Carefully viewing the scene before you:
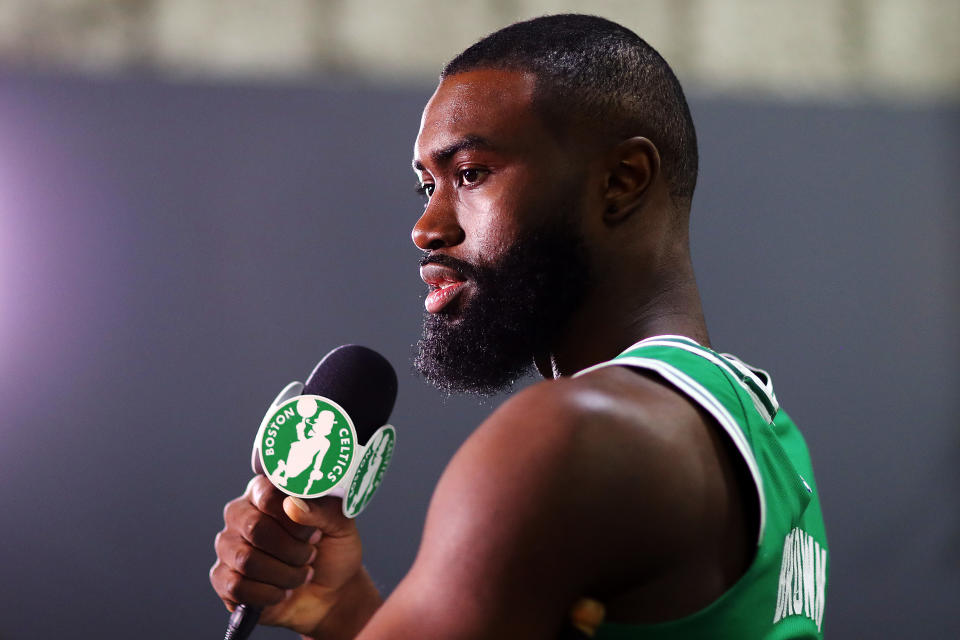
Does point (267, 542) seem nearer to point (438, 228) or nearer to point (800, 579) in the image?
point (438, 228)

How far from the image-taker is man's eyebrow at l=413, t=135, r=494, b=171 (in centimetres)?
95

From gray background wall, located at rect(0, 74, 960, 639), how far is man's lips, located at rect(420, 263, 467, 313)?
1821 mm

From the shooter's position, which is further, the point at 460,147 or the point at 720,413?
the point at 460,147

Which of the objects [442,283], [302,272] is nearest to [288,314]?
[302,272]

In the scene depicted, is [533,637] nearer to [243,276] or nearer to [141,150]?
[243,276]

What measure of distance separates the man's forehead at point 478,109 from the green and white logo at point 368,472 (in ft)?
1.15

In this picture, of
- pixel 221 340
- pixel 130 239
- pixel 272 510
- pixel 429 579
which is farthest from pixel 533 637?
pixel 130 239

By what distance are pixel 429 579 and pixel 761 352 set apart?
255 centimetres

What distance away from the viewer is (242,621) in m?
1.03

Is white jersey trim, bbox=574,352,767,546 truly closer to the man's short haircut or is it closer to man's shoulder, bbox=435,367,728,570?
man's shoulder, bbox=435,367,728,570

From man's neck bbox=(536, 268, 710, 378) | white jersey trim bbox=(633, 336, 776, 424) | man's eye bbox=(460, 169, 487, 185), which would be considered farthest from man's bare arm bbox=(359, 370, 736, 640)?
man's eye bbox=(460, 169, 487, 185)

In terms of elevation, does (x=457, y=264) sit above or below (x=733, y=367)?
above

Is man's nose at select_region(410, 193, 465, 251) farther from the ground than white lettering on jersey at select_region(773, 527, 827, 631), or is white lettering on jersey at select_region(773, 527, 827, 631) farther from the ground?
man's nose at select_region(410, 193, 465, 251)

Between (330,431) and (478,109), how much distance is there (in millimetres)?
400
